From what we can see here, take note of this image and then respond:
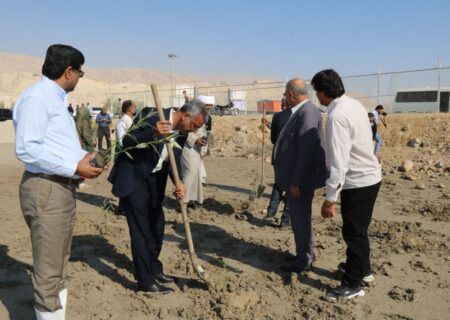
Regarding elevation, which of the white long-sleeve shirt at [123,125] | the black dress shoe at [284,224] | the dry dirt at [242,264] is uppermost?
the white long-sleeve shirt at [123,125]

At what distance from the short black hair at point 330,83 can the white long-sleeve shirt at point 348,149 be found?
6cm

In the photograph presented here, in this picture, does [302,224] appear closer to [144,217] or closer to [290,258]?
[290,258]

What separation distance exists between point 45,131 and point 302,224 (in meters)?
2.62

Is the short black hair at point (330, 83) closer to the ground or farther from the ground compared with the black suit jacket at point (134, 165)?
farther from the ground

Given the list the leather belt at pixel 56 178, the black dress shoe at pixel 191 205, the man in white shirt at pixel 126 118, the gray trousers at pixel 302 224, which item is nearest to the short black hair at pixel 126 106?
the man in white shirt at pixel 126 118

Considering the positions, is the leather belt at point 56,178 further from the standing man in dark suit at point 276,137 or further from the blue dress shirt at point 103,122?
the blue dress shirt at point 103,122

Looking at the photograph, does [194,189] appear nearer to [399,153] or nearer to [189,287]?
[189,287]

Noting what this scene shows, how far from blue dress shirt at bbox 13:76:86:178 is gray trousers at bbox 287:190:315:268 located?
2.28 metres

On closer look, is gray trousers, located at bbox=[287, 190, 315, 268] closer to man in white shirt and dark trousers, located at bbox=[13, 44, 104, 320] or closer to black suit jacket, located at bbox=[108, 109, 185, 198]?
black suit jacket, located at bbox=[108, 109, 185, 198]

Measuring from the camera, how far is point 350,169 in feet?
11.9

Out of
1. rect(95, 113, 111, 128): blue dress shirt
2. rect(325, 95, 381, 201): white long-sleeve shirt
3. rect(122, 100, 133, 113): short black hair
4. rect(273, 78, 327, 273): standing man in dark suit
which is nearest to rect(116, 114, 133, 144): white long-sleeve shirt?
rect(122, 100, 133, 113): short black hair

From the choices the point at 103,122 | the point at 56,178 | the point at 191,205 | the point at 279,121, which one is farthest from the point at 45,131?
the point at 103,122

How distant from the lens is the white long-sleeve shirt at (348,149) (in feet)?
11.3

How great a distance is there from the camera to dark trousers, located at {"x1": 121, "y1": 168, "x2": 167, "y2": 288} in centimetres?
374
